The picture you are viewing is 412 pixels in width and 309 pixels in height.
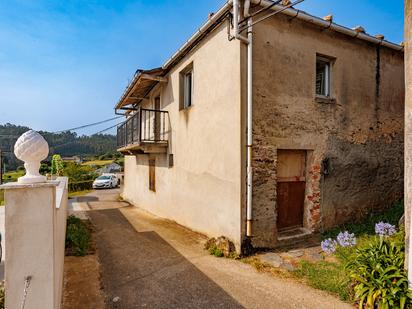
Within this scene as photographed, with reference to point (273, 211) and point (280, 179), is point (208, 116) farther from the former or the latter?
point (273, 211)

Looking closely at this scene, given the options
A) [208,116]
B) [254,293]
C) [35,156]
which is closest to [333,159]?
[208,116]

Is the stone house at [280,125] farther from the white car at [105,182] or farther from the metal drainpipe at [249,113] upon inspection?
the white car at [105,182]

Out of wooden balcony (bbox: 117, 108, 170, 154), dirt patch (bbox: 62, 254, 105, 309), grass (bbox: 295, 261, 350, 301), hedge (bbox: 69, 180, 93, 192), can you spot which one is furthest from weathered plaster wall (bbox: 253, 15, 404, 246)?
hedge (bbox: 69, 180, 93, 192)

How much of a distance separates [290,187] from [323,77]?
11.2ft

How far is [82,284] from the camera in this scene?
432cm

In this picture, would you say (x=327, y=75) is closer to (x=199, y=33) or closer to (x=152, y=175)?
(x=199, y=33)

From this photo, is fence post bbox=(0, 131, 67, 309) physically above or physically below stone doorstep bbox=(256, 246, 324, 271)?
above

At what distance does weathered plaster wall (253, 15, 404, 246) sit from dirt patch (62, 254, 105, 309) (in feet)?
11.3

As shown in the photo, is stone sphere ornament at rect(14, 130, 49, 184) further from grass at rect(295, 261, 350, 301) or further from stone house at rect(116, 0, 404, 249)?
grass at rect(295, 261, 350, 301)

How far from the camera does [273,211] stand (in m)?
6.12

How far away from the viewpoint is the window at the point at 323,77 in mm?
7207

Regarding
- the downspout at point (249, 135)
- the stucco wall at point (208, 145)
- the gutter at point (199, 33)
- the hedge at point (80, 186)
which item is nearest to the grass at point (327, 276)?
the downspout at point (249, 135)

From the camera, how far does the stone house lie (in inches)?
231

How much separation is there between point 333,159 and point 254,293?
4657mm
